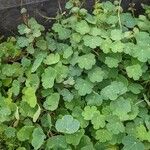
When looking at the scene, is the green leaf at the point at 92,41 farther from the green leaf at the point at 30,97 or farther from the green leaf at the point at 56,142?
the green leaf at the point at 56,142

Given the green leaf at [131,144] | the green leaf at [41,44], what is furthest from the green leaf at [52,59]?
the green leaf at [131,144]

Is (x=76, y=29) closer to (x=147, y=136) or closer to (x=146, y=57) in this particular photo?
(x=146, y=57)

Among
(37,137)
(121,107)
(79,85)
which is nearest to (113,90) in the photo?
(121,107)

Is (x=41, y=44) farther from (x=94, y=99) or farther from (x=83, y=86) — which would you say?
(x=94, y=99)

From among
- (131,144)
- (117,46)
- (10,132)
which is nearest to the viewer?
(131,144)

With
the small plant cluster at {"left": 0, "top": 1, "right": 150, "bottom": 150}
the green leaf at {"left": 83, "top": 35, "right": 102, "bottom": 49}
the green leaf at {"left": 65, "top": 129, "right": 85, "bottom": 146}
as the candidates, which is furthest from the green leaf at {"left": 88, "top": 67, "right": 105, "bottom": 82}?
the green leaf at {"left": 65, "top": 129, "right": 85, "bottom": 146}

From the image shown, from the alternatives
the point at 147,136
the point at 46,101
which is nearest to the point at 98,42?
the point at 46,101
